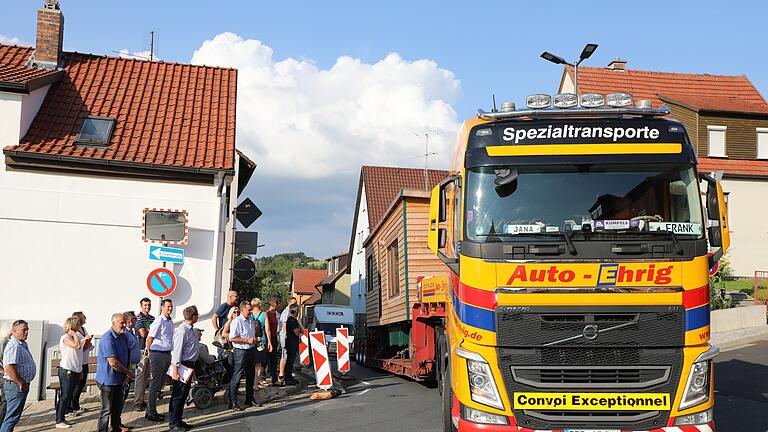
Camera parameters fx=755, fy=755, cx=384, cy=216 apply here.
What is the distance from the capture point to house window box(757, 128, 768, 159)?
31.9 m

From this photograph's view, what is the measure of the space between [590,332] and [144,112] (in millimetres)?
14375

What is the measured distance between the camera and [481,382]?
685 centimetres

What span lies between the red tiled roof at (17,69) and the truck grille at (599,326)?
1323 cm

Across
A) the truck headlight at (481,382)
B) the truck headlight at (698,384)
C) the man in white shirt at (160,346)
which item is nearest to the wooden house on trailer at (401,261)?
the man in white shirt at (160,346)

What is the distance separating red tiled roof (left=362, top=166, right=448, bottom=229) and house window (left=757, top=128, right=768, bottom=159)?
54.8ft

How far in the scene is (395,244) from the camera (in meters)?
16.7

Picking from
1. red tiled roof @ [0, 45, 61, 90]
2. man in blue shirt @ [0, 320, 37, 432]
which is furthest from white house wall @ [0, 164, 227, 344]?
man in blue shirt @ [0, 320, 37, 432]

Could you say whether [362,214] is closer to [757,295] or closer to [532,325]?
[757,295]

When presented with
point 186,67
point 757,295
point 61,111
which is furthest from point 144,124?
point 757,295

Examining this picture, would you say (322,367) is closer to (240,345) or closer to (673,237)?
(240,345)

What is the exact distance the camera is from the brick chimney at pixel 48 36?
18328mm

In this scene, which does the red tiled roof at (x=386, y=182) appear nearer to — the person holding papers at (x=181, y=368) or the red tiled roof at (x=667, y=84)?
the red tiled roof at (x=667, y=84)

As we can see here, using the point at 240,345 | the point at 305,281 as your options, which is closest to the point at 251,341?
the point at 240,345

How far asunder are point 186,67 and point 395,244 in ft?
27.8
